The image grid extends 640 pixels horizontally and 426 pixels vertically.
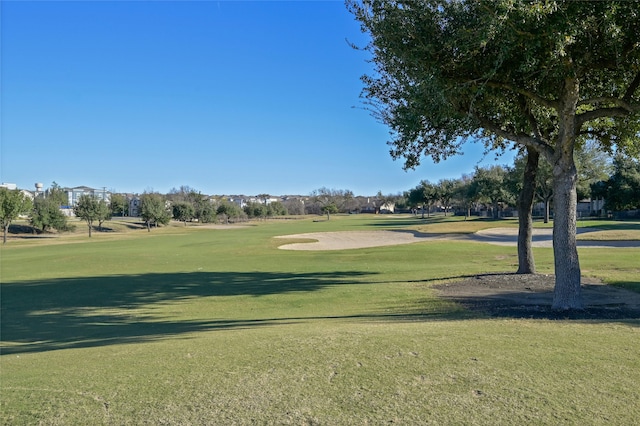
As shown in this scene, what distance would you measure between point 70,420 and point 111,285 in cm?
1952

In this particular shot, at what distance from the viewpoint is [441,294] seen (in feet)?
52.0

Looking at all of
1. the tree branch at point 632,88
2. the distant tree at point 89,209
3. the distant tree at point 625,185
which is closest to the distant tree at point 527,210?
the tree branch at point 632,88

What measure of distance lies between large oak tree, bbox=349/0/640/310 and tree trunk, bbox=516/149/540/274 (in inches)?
129

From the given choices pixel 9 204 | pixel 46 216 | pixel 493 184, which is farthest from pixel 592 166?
pixel 46 216

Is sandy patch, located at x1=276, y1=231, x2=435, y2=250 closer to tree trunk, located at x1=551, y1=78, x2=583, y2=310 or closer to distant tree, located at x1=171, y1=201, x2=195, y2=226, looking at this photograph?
tree trunk, located at x1=551, y1=78, x2=583, y2=310

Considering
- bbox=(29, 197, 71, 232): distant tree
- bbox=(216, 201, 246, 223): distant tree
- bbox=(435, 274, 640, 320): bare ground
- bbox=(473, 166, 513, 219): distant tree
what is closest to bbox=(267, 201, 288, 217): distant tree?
bbox=(216, 201, 246, 223): distant tree

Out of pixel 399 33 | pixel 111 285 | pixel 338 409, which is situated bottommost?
pixel 111 285

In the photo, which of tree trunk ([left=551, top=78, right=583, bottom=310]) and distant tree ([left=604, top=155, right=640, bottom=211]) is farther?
distant tree ([left=604, top=155, right=640, bottom=211])

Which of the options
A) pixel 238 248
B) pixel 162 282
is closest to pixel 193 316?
pixel 162 282

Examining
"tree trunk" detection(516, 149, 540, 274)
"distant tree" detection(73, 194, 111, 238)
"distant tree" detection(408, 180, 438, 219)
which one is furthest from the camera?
"distant tree" detection(408, 180, 438, 219)

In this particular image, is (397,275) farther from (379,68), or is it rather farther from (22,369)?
(22,369)

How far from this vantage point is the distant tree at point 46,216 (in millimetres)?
84312

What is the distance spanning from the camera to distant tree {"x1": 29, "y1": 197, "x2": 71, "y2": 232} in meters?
84.3

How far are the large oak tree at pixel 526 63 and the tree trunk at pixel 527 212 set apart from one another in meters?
3.29
